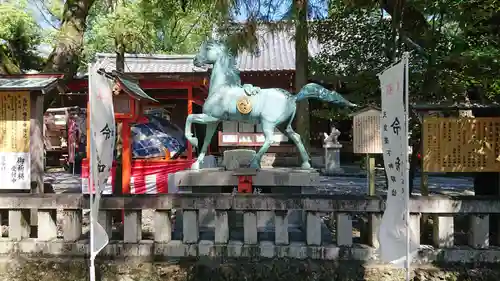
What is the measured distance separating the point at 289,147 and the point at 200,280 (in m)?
12.3

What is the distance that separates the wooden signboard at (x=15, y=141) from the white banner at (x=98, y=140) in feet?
5.34

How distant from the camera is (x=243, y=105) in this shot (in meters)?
5.45

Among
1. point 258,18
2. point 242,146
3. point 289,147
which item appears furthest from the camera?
point 289,147

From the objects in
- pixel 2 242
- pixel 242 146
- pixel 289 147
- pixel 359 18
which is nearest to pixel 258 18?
pixel 359 18

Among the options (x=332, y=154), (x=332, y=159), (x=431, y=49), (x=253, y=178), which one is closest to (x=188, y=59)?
(x=332, y=154)

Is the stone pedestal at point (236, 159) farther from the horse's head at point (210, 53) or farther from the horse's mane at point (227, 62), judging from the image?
the horse's head at point (210, 53)

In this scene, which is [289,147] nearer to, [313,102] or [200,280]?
[313,102]

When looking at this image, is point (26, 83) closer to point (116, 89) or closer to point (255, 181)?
point (116, 89)

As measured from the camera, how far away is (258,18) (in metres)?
8.13

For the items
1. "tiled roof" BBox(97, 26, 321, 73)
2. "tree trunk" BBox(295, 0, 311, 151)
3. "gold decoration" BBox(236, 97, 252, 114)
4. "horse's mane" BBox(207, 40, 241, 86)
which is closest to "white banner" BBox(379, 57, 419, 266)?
"gold decoration" BBox(236, 97, 252, 114)

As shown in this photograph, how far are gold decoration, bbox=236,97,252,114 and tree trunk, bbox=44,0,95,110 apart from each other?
2.94m

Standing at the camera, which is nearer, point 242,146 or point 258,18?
point 258,18

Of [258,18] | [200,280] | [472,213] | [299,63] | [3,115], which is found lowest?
[200,280]

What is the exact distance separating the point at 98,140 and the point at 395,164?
288 centimetres
